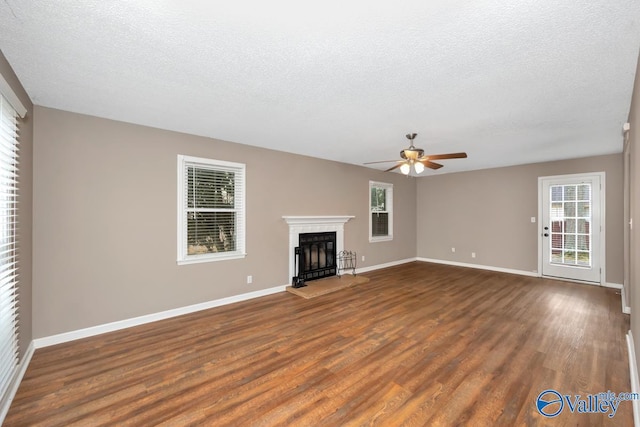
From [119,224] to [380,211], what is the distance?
5.38 m

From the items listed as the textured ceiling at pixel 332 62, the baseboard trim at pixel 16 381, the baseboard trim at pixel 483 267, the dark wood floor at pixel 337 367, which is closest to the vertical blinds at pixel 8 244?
the baseboard trim at pixel 16 381

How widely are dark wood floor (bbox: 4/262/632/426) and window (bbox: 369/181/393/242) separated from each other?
9.17 ft

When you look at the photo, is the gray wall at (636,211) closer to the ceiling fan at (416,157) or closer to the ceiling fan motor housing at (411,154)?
the ceiling fan at (416,157)

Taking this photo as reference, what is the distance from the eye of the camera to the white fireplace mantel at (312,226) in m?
4.92

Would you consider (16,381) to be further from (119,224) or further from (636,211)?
(636,211)

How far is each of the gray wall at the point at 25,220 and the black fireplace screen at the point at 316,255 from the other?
3.36 meters

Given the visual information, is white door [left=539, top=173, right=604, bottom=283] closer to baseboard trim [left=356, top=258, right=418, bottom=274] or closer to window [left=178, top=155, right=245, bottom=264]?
baseboard trim [left=356, top=258, right=418, bottom=274]

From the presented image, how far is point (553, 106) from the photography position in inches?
110

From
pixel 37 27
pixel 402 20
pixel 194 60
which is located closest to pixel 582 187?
pixel 402 20

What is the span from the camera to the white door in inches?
200

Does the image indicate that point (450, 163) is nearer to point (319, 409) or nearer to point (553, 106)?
point (553, 106)

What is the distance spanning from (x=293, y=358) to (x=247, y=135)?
2.93m

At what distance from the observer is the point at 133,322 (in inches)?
130

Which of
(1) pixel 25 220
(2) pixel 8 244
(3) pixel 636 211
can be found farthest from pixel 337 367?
(1) pixel 25 220
